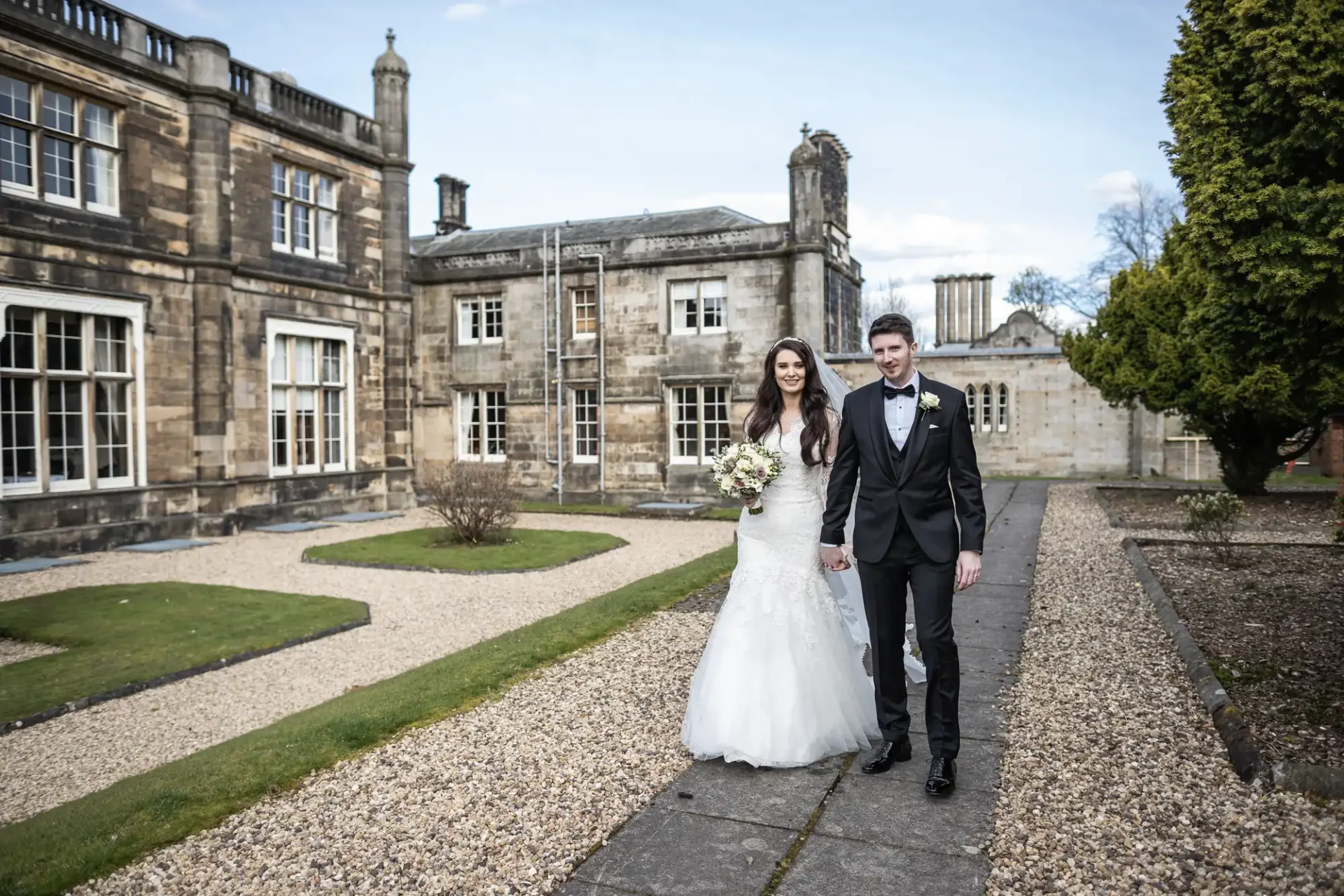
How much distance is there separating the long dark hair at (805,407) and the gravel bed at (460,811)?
5.54 ft

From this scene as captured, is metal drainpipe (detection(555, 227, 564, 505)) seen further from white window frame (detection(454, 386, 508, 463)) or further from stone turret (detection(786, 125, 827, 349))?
stone turret (detection(786, 125, 827, 349))

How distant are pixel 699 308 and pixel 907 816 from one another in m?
17.8

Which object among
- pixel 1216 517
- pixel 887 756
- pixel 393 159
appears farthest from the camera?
pixel 393 159

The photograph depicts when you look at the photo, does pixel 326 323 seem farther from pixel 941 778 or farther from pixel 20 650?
pixel 941 778

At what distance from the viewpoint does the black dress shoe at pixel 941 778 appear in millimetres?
3998

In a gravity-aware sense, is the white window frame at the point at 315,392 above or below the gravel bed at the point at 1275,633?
above

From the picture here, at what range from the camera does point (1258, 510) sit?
1603 cm

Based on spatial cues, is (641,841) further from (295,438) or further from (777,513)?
(295,438)

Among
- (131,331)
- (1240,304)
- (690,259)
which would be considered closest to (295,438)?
(131,331)

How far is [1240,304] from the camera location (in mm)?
6863

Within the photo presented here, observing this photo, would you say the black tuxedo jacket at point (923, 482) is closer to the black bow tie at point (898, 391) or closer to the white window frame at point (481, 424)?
the black bow tie at point (898, 391)

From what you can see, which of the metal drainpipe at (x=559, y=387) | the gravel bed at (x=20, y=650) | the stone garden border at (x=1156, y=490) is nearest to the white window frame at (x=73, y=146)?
the gravel bed at (x=20, y=650)

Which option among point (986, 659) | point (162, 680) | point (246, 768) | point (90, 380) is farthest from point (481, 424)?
point (246, 768)

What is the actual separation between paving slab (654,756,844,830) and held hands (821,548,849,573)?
937mm
